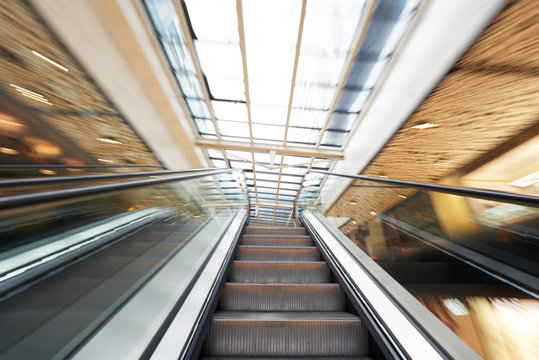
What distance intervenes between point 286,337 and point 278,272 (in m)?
0.87

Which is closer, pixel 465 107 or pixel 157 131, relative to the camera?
pixel 465 107

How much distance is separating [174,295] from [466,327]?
170 cm

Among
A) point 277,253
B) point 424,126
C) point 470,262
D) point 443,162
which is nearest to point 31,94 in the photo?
point 277,253

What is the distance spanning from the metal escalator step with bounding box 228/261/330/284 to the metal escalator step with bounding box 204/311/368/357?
75 cm

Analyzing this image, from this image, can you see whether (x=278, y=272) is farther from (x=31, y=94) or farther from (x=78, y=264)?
(x=31, y=94)

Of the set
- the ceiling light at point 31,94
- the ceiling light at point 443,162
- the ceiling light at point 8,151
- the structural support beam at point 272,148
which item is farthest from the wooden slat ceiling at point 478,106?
the ceiling light at point 31,94

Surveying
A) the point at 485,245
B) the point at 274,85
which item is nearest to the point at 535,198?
the point at 485,245

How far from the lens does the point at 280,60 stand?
17.6 ft

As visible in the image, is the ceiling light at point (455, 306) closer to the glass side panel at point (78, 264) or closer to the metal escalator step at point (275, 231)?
the glass side panel at point (78, 264)

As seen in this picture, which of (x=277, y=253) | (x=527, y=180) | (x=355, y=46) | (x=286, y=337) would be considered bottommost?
(x=286, y=337)

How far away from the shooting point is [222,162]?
10961 mm

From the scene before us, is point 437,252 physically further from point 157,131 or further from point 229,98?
point 157,131

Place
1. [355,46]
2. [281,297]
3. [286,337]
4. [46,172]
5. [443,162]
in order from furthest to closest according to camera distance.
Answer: [443,162] < [355,46] < [46,172] < [281,297] < [286,337]

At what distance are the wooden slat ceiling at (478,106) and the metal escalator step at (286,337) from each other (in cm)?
119
